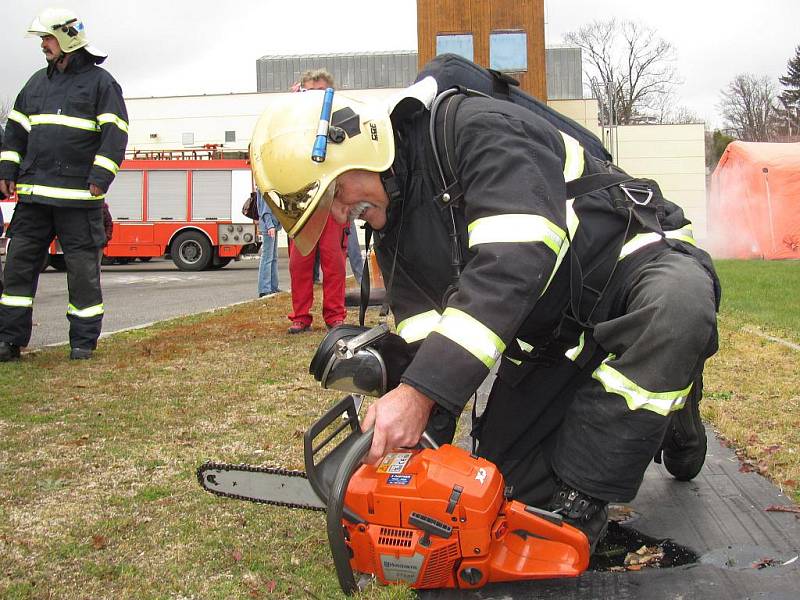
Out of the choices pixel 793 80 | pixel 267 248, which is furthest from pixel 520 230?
pixel 793 80

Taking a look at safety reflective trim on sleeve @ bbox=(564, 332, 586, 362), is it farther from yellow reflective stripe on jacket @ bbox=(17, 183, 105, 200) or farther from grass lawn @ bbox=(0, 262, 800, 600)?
yellow reflective stripe on jacket @ bbox=(17, 183, 105, 200)

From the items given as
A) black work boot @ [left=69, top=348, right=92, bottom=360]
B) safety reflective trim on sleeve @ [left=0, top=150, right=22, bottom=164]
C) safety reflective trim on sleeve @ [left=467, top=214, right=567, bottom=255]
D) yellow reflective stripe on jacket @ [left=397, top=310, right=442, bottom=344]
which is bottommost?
black work boot @ [left=69, top=348, right=92, bottom=360]

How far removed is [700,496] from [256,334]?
4544 mm

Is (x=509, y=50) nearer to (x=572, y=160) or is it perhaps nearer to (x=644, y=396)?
(x=572, y=160)

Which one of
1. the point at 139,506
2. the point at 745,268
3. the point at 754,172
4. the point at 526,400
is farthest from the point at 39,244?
the point at 754,172

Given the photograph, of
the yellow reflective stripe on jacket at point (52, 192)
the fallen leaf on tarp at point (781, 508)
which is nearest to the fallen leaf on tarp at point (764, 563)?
the fallen leaf on tarp at point (781, 508)

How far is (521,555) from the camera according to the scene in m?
2.27

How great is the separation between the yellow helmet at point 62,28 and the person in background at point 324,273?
5.41 feet

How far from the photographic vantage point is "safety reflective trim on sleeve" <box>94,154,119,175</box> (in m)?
5.54

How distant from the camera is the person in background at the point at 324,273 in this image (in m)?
6.53

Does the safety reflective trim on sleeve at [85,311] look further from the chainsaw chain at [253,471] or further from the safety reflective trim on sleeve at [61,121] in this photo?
the chainsaw chain at [253,471]

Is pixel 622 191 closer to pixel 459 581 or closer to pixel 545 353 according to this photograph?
pixel 545 353

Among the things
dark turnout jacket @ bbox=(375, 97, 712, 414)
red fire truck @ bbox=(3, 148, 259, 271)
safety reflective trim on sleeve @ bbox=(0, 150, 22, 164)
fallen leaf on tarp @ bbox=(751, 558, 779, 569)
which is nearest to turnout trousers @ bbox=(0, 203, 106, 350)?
safety reflective trim on sleeve @ bbox=(0, 150, 22, 164)

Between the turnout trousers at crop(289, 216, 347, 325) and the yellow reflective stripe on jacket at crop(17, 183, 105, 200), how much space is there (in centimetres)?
171
